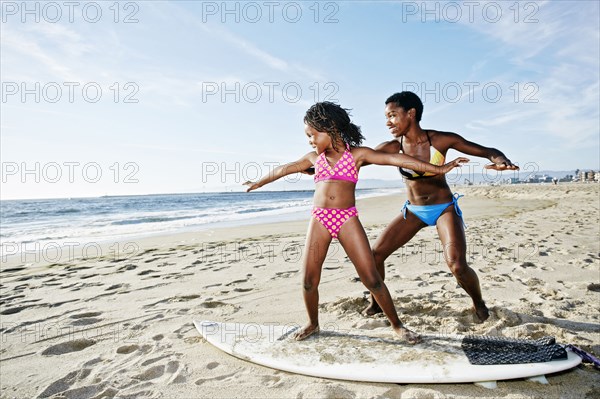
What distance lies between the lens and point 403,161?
321 cm

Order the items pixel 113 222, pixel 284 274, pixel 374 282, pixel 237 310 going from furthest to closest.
Answer: pixel 113 222 < pixel 284 274 < pixel 237 310 < pixel 374 282

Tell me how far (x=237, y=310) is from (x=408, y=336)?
222cm

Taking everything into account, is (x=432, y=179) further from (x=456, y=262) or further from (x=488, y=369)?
(x=488, y=369)

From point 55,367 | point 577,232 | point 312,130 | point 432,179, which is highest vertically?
point 312,130

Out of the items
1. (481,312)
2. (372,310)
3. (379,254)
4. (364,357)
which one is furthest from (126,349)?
(481,312)

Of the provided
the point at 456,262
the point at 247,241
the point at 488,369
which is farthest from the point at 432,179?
the point at 247,241

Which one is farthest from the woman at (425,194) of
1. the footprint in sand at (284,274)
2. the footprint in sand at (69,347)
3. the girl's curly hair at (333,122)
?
the footprint in sand at (69,347)

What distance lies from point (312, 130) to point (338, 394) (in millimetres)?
2278

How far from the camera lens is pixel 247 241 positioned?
32.3 feet

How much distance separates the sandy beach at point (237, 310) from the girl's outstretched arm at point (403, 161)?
1684 mm

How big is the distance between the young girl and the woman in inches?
25.6

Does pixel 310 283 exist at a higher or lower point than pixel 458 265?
lower

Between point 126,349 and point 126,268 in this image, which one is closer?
point 126,349

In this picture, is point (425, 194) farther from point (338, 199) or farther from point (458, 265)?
point (338, 199)
